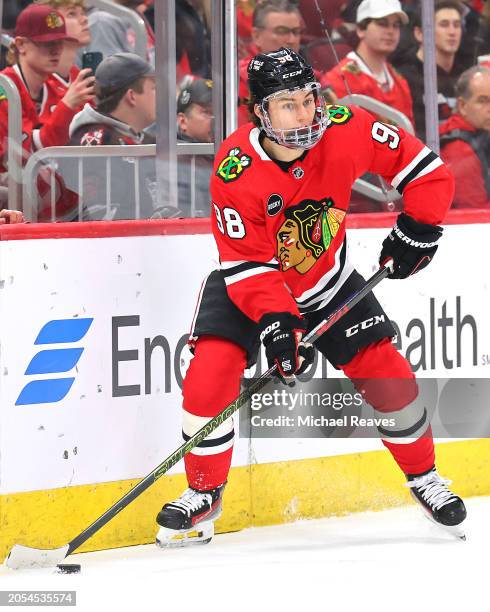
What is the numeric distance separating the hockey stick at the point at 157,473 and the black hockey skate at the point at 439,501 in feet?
1.59

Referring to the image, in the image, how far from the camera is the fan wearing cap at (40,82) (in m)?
3.54

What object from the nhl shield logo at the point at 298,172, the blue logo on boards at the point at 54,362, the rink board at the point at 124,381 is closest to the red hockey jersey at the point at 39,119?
the rink board at the point at 124,381

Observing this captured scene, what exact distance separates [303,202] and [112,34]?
903 millimetres

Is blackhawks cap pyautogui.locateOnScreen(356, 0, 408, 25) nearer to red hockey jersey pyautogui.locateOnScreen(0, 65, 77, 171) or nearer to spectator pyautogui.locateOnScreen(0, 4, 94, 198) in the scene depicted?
spectator pyautogui.locateOnScreen(0, 4, 94, 198)

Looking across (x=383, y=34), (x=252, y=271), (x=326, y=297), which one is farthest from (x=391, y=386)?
(x=383, y=34)

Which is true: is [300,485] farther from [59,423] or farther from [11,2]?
[11,2]

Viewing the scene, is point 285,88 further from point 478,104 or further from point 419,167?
point 478,104

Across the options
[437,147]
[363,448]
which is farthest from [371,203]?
[363,448]

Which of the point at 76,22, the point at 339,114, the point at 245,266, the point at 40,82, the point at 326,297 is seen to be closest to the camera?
the point at 245,266

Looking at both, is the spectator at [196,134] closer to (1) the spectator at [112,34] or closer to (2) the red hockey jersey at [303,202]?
(1) the spectator at [112,34]

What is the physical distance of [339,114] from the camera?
11.1 feet

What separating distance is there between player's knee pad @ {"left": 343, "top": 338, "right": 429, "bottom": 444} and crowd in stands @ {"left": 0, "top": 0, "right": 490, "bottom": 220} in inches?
26.0

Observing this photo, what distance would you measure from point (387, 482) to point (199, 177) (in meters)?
1.03

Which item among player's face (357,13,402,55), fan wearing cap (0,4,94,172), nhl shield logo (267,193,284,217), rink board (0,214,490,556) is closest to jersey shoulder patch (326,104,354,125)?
nhl shield logo (267,193,284,217)
